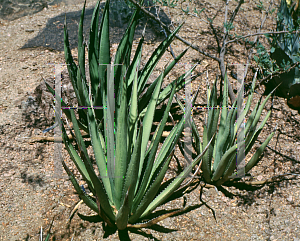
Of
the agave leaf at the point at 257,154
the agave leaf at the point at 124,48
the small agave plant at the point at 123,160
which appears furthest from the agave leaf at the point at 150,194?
the agave leaf at the point at 124,48

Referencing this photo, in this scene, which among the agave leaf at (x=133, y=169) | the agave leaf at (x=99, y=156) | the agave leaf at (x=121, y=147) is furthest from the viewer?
the agave leaf at (x=99, y=156)

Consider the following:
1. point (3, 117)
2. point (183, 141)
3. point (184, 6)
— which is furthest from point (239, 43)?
point (3, 117)

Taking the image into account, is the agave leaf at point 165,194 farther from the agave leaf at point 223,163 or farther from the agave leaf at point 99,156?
the agave leaf at point 223,163

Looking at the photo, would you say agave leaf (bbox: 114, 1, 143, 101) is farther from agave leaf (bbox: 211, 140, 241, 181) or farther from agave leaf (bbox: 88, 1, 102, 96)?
agave leaf (bbox: 211, 140, 241, 181)

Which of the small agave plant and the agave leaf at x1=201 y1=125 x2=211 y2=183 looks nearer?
the small agave plant

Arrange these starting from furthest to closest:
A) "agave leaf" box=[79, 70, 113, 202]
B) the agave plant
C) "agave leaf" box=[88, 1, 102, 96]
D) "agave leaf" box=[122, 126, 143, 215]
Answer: "agave leaf" box=[88, 1, 102, 96]
the agave plant
"agave leaf" box=[79, 70, 113, 202]
"agave leaf" box=[122, 126, 143, 215]

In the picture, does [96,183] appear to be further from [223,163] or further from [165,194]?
[223,163]

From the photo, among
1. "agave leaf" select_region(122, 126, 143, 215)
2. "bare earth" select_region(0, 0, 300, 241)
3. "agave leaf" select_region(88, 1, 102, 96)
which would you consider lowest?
"bare earth" select_region(0, 0, 300, 241)

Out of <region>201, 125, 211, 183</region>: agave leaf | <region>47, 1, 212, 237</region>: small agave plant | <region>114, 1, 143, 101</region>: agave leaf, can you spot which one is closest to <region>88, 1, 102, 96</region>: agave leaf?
<region>47, 1, 212, 237</region>: small agave plant

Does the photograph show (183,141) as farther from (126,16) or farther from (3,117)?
(126,16)

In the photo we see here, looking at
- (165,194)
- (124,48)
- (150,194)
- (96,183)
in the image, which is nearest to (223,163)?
(165,194)

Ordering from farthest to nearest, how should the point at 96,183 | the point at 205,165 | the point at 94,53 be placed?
the point at 94,53 → the point at 205,165 → the point at 96,183

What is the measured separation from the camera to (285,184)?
7.11 ft

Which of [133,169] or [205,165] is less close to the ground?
[133,169]
